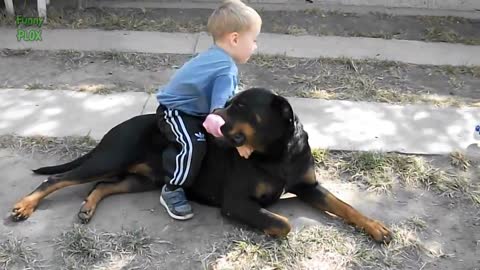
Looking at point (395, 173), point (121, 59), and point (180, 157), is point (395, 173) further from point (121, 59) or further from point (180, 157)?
point (121, 59)

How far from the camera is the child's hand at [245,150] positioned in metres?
3.38

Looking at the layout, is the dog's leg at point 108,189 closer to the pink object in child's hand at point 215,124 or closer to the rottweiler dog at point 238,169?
the rottweiler dog at point 238,169

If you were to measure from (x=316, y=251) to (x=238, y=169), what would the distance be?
559 millimetres

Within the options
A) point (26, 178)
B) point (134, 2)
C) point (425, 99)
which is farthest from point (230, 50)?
point (134, 2)

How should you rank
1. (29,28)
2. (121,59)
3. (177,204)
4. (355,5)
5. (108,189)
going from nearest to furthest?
(177,204)
(108,189)
(121,59)
(29,28)
(355,5)

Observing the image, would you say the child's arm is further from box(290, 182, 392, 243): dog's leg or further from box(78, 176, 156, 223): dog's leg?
box(78, 176, 156, 223): dog's leg

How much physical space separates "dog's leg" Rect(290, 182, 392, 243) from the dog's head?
40 cm

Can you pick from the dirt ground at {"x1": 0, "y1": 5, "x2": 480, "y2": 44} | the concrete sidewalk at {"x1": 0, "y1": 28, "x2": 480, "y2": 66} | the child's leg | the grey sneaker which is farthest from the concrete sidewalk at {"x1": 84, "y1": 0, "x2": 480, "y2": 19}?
the grey sneaker

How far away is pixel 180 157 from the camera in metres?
3.60

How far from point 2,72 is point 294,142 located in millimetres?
2959

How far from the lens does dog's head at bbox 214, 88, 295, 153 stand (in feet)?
10.9

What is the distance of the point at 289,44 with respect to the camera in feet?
20.3

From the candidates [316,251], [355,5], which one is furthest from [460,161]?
[355,5]

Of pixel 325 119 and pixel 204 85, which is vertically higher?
pixel 204 85
